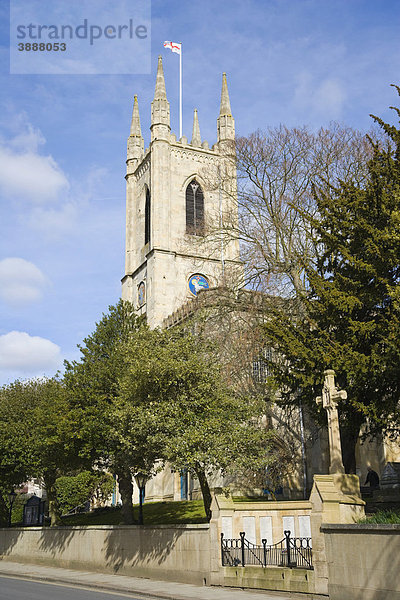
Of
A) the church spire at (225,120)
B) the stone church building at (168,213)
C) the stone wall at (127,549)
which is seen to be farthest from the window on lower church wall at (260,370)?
the church spire at (225,120)

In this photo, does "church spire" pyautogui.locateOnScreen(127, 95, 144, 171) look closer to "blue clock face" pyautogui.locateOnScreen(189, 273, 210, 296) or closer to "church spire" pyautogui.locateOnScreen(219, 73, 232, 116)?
"church spire" pyautogui.locateOnScreen(219, 73, 232, 116)

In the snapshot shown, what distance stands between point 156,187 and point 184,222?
442cm

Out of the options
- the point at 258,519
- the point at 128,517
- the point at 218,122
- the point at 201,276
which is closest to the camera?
the point at 258,519

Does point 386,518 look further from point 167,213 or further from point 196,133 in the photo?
point 196,133

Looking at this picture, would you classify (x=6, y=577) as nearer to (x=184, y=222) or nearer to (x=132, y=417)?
(x=132, y=417)

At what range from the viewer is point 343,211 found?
71.4ft

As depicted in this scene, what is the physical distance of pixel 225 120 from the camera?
6469 centimetres

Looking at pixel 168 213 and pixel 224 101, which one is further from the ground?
pixel 224 101

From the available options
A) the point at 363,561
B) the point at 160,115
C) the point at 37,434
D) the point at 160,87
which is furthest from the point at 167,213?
the point at 363,561

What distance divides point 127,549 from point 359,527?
470 inches

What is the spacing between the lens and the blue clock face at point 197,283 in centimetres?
5875

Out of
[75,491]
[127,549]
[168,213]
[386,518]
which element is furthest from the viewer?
[168,213]

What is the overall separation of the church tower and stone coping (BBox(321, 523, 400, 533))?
135ft

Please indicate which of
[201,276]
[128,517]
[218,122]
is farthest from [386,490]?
[218,122]
